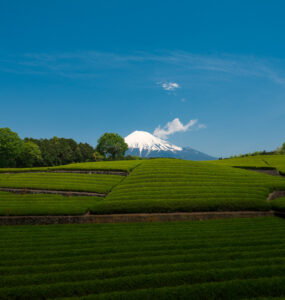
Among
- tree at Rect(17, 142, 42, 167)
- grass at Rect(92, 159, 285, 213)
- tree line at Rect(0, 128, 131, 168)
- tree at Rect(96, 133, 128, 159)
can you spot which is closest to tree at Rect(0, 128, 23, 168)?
tree line at Rect(0, 128, 131, 168)

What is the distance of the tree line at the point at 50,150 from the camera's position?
52500mm

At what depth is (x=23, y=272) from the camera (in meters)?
6.27

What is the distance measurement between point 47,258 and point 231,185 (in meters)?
19.4

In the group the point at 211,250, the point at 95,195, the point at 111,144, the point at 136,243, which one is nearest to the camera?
the point at 211,250

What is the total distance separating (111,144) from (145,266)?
72602 mm

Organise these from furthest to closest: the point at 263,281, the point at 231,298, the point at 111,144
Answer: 1. the point at 111,144
2. the point at 263,281
3. the point at 231,298

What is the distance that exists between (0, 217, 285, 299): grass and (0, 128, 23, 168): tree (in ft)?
170

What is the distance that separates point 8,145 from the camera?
51375mm

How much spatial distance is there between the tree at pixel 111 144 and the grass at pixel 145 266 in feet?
225

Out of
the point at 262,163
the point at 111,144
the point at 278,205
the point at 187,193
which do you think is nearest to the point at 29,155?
the point at 111,144

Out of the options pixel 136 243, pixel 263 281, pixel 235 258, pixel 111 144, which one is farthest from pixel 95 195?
pixel 111 144

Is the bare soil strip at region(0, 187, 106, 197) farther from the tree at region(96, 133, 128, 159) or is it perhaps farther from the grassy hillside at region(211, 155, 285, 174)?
the tree at region(96, 133, 128, 159)

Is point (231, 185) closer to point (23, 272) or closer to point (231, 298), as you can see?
point (231, 298)

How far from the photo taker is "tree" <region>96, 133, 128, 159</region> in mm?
77738
